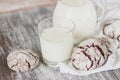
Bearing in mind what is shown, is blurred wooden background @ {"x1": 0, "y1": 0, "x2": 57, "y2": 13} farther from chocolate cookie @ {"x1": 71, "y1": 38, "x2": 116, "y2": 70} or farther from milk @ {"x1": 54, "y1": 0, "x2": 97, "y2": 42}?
chocolate cookie @ {"x1": 71, "y1": 38, "x2": 116, "y2": 70}

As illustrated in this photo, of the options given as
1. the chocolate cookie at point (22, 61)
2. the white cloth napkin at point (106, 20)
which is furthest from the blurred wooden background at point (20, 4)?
the chocolate cookie at point (22, 61)

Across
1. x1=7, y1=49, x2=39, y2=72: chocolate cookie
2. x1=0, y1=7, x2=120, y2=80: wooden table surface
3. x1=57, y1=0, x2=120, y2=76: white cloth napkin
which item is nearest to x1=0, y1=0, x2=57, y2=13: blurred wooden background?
x1=0, y1=7, x2=120, y2=80: wooden table surface

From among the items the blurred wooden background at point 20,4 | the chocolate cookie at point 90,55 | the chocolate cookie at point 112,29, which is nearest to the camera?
the chocolate cookie at point 90,55

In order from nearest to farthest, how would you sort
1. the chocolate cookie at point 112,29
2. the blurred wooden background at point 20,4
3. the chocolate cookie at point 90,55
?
the chocolate cookie at point 90,55, the chocolate cookie at point 112,29, the blurred wooden background at point 20,4

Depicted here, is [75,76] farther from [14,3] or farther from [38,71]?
[14,3]

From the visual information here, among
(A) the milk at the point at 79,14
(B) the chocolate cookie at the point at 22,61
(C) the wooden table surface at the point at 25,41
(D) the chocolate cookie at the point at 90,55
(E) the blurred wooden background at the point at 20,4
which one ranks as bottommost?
(E) the blurred wooden background at the point at 20,4

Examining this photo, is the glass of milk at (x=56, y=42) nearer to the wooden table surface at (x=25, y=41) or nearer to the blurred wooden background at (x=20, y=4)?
the wooden table surface at (x=25, y=41)

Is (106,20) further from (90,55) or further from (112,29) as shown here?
(90,55)

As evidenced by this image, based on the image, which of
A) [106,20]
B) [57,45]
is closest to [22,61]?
[57,45]
